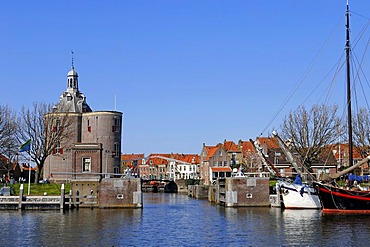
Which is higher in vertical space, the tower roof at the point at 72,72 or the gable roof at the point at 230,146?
the tower roof at the point at 72,72

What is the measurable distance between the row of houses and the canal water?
348 inches

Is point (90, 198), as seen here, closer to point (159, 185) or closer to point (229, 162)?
point (229, 162)

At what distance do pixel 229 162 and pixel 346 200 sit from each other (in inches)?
2480

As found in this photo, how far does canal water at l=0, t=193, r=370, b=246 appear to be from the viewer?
30750 mm

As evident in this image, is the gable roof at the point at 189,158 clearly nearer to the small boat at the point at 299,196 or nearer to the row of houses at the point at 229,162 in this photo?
the row of houses at the point at 229,162

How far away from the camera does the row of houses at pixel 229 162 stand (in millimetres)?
81537

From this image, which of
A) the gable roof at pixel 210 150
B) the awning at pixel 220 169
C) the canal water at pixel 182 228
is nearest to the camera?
the canal water at pixel 182 228

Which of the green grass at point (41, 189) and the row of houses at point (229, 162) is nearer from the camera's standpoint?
the green grass at point (41, 189)

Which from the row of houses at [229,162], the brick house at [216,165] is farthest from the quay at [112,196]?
the brick house at [216,165]

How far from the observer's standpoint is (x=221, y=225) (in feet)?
128

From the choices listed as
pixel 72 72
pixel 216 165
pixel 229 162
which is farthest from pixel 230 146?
pixel 72 72

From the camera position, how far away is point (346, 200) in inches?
1791

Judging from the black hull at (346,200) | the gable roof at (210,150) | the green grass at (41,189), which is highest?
the gable roof at (210,150)

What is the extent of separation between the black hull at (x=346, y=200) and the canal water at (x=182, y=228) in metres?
1.70
